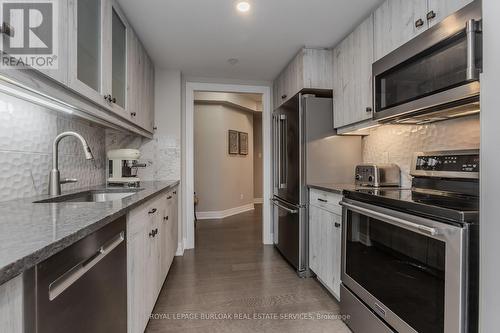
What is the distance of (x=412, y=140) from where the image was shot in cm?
194

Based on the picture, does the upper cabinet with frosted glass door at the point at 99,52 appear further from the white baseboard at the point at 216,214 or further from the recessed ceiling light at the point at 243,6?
the white baseboard at the point at 216,214

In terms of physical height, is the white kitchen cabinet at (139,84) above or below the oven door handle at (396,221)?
above

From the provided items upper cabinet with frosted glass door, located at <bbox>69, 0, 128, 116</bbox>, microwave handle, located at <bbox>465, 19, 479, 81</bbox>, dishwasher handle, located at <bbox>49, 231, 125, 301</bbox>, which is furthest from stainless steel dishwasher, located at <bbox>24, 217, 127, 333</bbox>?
microwave handle, located at <bbox>465, 19, 479, 81</bbox>

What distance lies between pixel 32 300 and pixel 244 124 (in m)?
5.71

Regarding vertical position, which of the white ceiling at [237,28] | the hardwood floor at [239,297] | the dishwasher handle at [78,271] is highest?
the white ceiling at [237,28]

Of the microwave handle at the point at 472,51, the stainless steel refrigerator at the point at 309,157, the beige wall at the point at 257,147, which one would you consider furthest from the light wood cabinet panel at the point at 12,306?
the beige wall at the point at 257,147

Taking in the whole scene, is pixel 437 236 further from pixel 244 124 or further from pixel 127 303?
pixel 244 124

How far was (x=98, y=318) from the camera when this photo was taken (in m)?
0.92

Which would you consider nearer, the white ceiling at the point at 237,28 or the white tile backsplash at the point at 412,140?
the white tile backsplash at the point at 412,140

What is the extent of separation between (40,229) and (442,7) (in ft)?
6.46

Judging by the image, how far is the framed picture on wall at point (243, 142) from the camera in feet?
19.5

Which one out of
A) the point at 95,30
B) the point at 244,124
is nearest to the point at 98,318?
the point at 95,30

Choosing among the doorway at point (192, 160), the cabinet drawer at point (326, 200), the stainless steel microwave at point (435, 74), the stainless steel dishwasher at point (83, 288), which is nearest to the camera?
the stainless steel dishwasher at point (83, 288)

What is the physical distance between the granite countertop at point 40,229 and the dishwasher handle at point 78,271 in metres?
0.11
